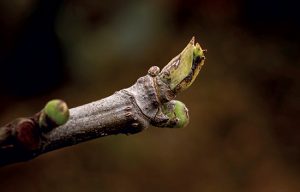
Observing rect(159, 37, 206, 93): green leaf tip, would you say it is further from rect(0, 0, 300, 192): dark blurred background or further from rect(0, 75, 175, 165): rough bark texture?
rect(0, 0, 300, 192): dark blurred background

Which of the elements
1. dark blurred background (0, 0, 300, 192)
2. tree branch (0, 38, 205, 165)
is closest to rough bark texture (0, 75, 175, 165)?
tree branch (0, 38, 205, 165)

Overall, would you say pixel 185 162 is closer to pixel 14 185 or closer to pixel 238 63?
pixel 238 63

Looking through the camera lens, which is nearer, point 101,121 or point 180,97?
point 101,121

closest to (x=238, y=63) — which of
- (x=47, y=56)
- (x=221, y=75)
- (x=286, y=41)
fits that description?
(x=221, y=75)

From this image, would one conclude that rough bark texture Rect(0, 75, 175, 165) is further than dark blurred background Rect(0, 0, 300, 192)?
No

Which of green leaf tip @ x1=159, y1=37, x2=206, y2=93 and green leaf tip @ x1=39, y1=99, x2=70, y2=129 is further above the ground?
green leaf tip @ x1=159, y1=37, x2=206, y2=93

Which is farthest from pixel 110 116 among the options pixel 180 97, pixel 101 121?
pixel 180 97

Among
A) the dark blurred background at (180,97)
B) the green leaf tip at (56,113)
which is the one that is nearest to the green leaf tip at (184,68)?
the green leaf tip at (56,113)

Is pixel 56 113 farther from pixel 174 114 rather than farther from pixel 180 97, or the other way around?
pixel 180 97
